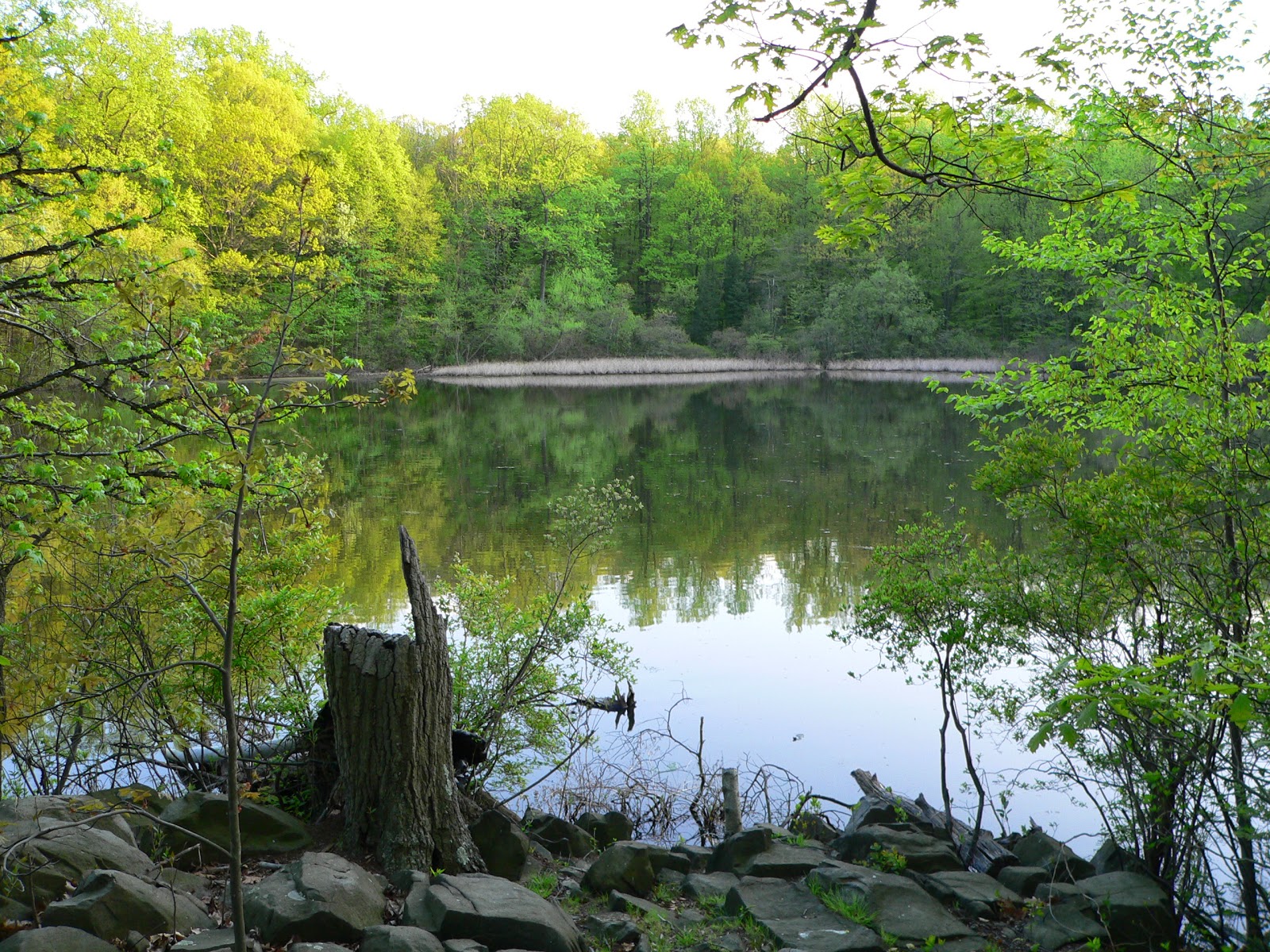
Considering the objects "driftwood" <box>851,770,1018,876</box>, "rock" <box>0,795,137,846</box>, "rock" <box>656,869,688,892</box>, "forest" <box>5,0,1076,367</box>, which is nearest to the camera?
"rock" <box>0,795,137,846</box>

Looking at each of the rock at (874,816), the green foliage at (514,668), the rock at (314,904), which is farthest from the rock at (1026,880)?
the rock at (314,904)

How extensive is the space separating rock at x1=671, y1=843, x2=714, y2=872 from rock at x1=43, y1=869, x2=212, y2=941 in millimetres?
2972

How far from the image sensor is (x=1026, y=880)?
5770mm

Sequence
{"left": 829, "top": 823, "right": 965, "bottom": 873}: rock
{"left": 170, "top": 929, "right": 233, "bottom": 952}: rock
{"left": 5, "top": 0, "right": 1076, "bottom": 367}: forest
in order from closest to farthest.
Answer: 1. {"left": 170, "top": 929, "right": 233, "bottom": 952}: rock
2. {"left": 829, "top": 823, "right": 965, "bottom": 873}: rock
3. {"left": 5, "top": 0, "right": 1076, "bottom": 367}: forest

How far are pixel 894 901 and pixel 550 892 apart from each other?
184cm

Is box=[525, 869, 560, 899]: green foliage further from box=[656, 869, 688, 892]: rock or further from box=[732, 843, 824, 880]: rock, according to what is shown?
box=[732, 843, 824, 880]: rock

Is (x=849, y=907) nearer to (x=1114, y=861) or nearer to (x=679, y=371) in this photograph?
(x=1114, y=861)

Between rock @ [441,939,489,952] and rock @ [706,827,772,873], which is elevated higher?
rock @ [441,939,489,952]

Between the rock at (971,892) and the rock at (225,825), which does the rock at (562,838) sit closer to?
the rock at (225,825)

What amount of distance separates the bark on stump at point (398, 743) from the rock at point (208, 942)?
4.34ft

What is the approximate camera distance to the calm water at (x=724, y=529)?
353 inches

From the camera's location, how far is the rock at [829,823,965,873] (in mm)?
6125

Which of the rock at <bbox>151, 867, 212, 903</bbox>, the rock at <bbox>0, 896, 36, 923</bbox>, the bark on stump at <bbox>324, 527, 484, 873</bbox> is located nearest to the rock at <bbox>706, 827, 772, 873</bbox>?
the bark on stump at <bbox>324, 527, 484, 873</bbox>

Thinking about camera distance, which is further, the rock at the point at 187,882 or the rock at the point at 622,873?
the rock at the point at 622,873
